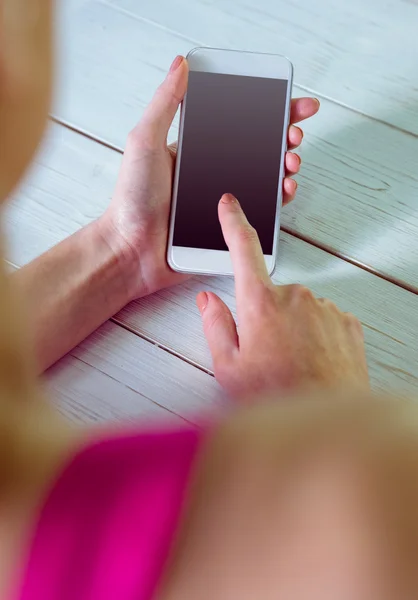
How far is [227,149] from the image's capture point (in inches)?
22.3

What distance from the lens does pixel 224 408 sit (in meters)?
0.49

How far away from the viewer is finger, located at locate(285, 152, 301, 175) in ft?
1.81

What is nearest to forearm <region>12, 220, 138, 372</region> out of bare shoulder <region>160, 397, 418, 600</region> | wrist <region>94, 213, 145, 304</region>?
wrist <region>94, 213, 145, 304</region>

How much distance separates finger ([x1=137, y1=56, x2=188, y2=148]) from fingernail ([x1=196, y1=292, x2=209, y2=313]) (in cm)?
15

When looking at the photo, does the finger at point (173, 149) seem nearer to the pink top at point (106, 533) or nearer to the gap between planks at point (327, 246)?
the gap between planks at point (327, 246)

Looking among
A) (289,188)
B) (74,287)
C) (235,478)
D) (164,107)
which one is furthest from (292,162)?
(235,478)

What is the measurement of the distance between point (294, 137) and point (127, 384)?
0.92ft

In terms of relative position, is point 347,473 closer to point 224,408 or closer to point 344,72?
point 224,408

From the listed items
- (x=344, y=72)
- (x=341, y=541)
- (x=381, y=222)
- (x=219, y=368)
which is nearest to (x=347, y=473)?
(x=341, y=541)

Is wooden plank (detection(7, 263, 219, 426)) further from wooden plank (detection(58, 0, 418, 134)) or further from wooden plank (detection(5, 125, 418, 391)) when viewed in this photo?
wooden plank (detection(58, 0, 418, 134))

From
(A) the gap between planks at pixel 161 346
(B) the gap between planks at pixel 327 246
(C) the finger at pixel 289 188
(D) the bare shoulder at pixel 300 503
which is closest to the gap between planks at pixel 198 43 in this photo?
(B) the gap between planks at pixel 327 246

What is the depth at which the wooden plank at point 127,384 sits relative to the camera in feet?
1.62

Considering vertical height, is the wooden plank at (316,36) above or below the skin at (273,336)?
above

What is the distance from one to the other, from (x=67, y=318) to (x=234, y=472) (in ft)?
1.10
